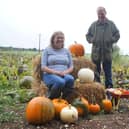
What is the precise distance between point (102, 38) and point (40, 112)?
9.95 feet

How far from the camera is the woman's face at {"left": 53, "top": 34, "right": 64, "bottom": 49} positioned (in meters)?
7.10

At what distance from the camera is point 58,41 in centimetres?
715

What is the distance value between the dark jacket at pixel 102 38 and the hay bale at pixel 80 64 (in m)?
0.49

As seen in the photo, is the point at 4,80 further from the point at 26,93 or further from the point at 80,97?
the point at 80,97

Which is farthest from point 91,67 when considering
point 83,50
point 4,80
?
point 4,80

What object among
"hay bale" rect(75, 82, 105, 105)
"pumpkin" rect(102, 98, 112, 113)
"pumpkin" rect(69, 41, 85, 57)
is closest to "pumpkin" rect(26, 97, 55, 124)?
"hay bale" rect(75, 82, 105, 105)

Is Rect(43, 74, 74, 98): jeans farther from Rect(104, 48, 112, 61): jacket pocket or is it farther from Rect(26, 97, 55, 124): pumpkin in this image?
Rect(104, 48, 112, 61): jacket pocket

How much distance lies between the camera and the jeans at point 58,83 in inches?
271

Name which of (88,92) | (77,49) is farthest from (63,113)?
(77,49)

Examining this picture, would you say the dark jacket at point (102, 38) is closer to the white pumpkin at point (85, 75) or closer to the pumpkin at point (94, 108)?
the white pumpkin at point (85, 75)

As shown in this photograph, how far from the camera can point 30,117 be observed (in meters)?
6.25

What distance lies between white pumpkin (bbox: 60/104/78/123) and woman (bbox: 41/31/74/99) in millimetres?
582

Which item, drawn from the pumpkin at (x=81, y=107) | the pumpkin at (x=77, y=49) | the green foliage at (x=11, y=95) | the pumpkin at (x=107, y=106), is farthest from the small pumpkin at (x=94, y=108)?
the pumpkin at (x=77, y=49)

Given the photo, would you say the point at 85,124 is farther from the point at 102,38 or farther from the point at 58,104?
the point at 102,38
